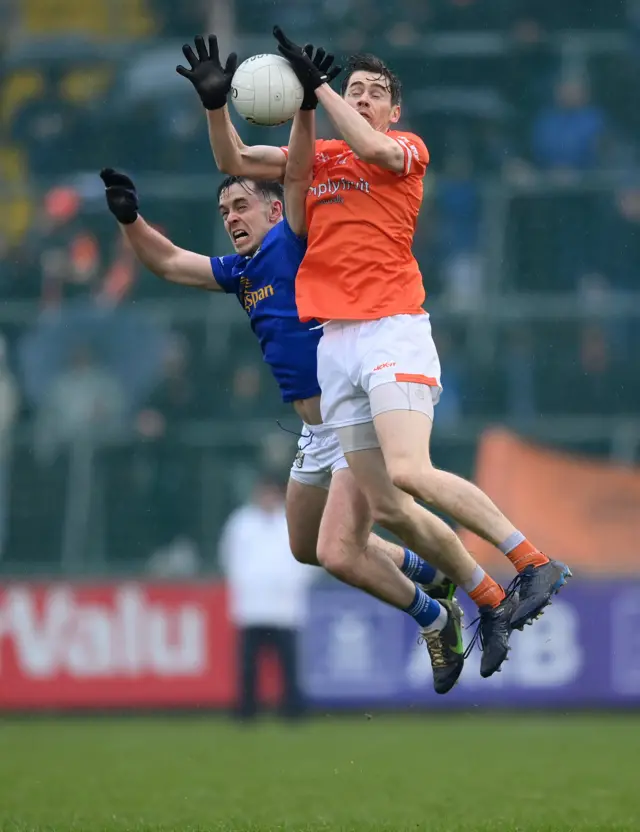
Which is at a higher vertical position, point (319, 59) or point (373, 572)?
point (319, 59)

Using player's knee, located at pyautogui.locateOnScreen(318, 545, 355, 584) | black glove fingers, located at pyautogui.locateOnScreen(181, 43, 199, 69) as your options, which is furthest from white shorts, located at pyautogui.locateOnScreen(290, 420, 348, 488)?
black glove fingers, located at pyautogui.locateOnScreen(181, 43, 199, 69)

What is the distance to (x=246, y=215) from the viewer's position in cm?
789

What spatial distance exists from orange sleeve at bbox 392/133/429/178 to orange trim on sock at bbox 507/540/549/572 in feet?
5.80

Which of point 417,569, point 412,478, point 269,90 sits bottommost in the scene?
point 417,569

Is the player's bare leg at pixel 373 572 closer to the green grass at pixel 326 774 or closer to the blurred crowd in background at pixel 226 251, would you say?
the green grass at pixel 326 774

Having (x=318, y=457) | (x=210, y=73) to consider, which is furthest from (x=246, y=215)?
(x=318, y=457)

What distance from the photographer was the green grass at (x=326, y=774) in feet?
25.7

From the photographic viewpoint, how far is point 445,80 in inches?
669

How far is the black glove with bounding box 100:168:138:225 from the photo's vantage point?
795 cm

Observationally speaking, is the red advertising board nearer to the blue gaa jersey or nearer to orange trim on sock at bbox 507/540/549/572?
the blue gaa jersey

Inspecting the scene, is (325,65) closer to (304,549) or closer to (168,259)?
(168,259)

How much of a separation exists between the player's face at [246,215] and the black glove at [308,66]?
0.90m

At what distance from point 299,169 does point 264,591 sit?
7.95 meters

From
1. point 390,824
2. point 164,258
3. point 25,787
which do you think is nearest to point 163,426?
point 25,787
